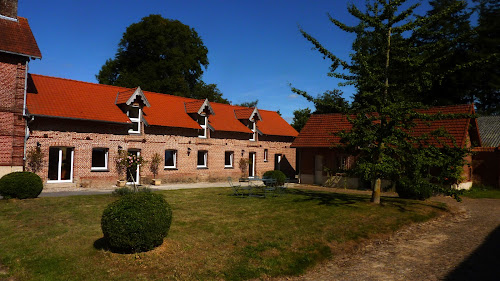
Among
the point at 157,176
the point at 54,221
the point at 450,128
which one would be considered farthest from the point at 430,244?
the point at 157,176

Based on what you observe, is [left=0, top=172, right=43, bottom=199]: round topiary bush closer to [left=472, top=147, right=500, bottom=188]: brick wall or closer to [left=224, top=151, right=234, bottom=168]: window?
[left=224, top=151, right=234, bottom=168]: window

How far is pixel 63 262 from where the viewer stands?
7727 millimetres

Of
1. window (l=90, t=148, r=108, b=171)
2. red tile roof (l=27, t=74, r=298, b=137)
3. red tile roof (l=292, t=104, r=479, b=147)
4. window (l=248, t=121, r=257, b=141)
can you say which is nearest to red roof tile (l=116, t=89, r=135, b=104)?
red tile roof (l=27, t=74, r=298, b=137)

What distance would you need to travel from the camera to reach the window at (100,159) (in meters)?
21.8

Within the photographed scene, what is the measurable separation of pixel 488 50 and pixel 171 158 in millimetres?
34678

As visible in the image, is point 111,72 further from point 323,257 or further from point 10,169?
point 323,257

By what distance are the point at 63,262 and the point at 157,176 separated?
55.5ft

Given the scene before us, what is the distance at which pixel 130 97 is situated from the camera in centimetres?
2309

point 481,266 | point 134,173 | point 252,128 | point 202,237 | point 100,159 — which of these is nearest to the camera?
point 481,266

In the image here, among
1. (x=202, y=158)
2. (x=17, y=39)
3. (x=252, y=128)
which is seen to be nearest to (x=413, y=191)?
(x=202, y=158)

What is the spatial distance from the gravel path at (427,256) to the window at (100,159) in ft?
56.8

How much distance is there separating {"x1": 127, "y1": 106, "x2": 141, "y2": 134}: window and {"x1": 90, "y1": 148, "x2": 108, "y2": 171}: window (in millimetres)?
2493

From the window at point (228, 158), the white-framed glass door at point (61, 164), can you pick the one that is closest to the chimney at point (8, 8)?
the white-framed glass door at point (61, 164)

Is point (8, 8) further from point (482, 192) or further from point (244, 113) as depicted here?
point (482, 192)
